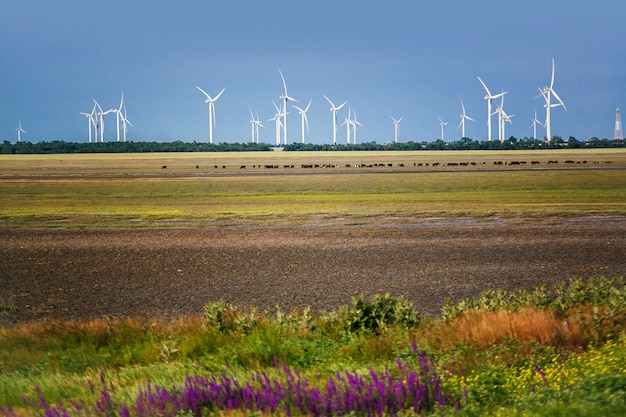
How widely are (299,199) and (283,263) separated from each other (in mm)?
27073

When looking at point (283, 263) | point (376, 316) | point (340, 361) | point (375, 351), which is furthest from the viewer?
point (283, 263)

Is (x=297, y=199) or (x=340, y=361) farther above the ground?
(x=297, y=199)

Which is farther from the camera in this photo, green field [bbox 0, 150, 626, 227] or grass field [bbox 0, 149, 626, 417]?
green field [bbox 0, 150, 626, 227]

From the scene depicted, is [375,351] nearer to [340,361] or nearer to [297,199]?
[340,361]

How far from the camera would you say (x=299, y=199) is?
48.5m

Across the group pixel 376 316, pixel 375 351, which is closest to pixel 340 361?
pixel 375 351

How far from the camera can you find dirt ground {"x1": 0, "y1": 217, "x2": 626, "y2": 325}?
1647 centimetres

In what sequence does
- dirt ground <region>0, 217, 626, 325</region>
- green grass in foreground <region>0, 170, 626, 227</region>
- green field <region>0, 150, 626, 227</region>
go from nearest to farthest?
dirt ground <region>0, 217, 626, 325</region> < green field <region>0, 150, 626, 227</region> < green grass in foreground <region>0, 170, 626, 227</region>

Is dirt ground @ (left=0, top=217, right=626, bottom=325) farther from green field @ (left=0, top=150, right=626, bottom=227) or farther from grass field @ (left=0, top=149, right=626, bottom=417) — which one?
green field @ (left=0, top=150, right=626, bottom=227)

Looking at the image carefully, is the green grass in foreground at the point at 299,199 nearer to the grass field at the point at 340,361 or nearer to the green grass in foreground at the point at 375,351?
the grass field at the point at 340,361

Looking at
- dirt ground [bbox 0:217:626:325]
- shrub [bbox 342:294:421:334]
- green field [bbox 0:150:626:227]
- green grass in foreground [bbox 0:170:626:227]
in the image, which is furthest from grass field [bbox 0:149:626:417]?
green grass in foreground [bbox 0:170:626:227]

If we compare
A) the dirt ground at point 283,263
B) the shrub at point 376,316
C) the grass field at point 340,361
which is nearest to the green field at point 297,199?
the dirt ground at point 283,263

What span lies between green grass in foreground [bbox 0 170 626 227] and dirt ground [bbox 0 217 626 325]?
212 inches

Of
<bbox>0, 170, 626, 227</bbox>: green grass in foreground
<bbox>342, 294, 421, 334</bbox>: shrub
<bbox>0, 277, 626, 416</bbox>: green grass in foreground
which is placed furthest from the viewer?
<bbox>0, 170, 626, 227</bbox>: green grass in foreground
